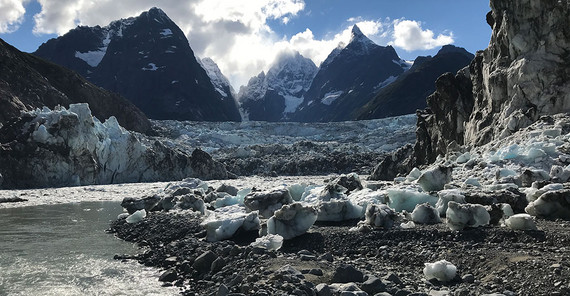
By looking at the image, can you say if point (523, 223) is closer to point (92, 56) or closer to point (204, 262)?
point (204, 262)

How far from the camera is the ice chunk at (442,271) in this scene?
21.6ft

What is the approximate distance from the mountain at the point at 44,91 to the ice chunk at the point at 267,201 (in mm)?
39555

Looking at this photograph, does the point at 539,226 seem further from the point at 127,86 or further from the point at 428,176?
the point at 127,86

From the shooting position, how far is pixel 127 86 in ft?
469

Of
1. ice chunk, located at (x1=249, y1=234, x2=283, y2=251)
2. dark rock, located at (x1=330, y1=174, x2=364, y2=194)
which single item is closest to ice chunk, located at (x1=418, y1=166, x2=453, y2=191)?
dark rock, located at (x1=330, y1=174, x2=364, y2=194)

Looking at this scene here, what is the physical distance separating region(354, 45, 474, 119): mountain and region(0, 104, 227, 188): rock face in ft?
302

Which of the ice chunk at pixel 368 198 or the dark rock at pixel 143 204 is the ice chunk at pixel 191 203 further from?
the ice chunk at pixel 368 198

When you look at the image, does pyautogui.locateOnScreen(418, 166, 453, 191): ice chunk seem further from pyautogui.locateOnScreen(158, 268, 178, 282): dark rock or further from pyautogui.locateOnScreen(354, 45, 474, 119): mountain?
pyautogui.locateOnScreen(354, 45, 474, 119): mountain

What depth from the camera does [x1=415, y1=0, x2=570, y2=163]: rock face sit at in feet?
62.3

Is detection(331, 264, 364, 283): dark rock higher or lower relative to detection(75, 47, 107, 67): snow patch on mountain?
lower

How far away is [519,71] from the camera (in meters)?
20.0

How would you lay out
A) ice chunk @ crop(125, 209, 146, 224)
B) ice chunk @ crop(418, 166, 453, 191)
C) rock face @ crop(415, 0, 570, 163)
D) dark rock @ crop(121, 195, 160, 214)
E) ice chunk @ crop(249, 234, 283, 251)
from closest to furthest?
ice chunk @ crop(249, 234, 283, 251) < ice chunk @ crop(418, 166, 453, 191) < ice chunk @ crop(125, 209, 146, 224) < dark rock @ crop(121, 195, 160, 214) < rock face @ crop(415, 0, 570, 163)

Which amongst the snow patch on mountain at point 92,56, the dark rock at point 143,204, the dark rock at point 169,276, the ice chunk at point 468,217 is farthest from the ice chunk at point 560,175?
the snow patch on mountain at point 92,56

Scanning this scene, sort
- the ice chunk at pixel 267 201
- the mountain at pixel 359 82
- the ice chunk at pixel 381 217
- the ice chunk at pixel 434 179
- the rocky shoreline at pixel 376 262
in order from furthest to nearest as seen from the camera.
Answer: the mountain at pixel 359 82, the ice chunk at pixel 434 179, the ice chunk at pixel 267 201, the ice chunk at pixel 381 217, the rocky shoreline at pixel 376 262
